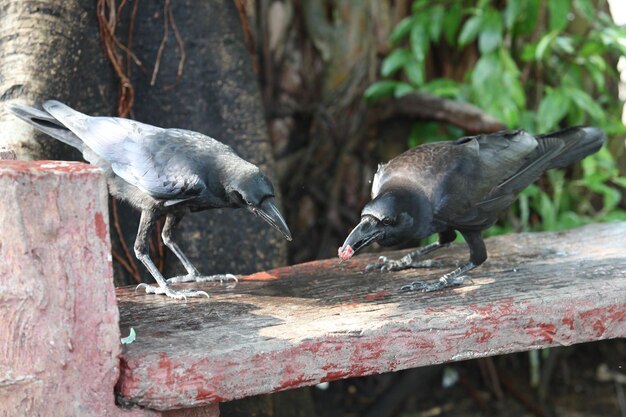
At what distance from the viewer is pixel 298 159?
19.4ft

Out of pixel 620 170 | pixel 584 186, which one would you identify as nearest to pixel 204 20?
pixel 584 186

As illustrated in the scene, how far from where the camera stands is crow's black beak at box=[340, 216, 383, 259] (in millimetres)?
3102

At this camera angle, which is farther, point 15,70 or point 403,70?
point 403,70

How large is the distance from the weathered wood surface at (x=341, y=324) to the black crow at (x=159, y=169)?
11.9 inches

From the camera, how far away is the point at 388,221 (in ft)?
10.4

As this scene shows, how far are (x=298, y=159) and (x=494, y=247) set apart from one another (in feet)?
6.77

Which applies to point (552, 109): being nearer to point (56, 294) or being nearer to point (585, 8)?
point (585, 8)

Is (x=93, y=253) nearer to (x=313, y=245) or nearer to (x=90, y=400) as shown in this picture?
(x=90, y=400)

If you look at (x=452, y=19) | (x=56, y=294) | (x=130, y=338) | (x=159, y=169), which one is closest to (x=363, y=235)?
(x=159, y=169)

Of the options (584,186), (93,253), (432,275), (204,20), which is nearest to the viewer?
(93,253)

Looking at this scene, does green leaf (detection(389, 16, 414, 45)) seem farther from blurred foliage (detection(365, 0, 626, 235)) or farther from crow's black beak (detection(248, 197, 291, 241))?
crow's black beak (detection(248, 197, 291, 241))

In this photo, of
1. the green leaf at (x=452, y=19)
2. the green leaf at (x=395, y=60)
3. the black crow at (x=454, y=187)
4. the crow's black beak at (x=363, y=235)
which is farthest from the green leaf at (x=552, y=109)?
the crow's black beak at (x=363, y=235)

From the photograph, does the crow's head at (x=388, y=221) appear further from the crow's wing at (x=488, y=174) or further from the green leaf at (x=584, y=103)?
the green leaf at (x=584, y=103)

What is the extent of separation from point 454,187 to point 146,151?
Result: 1267 mm
